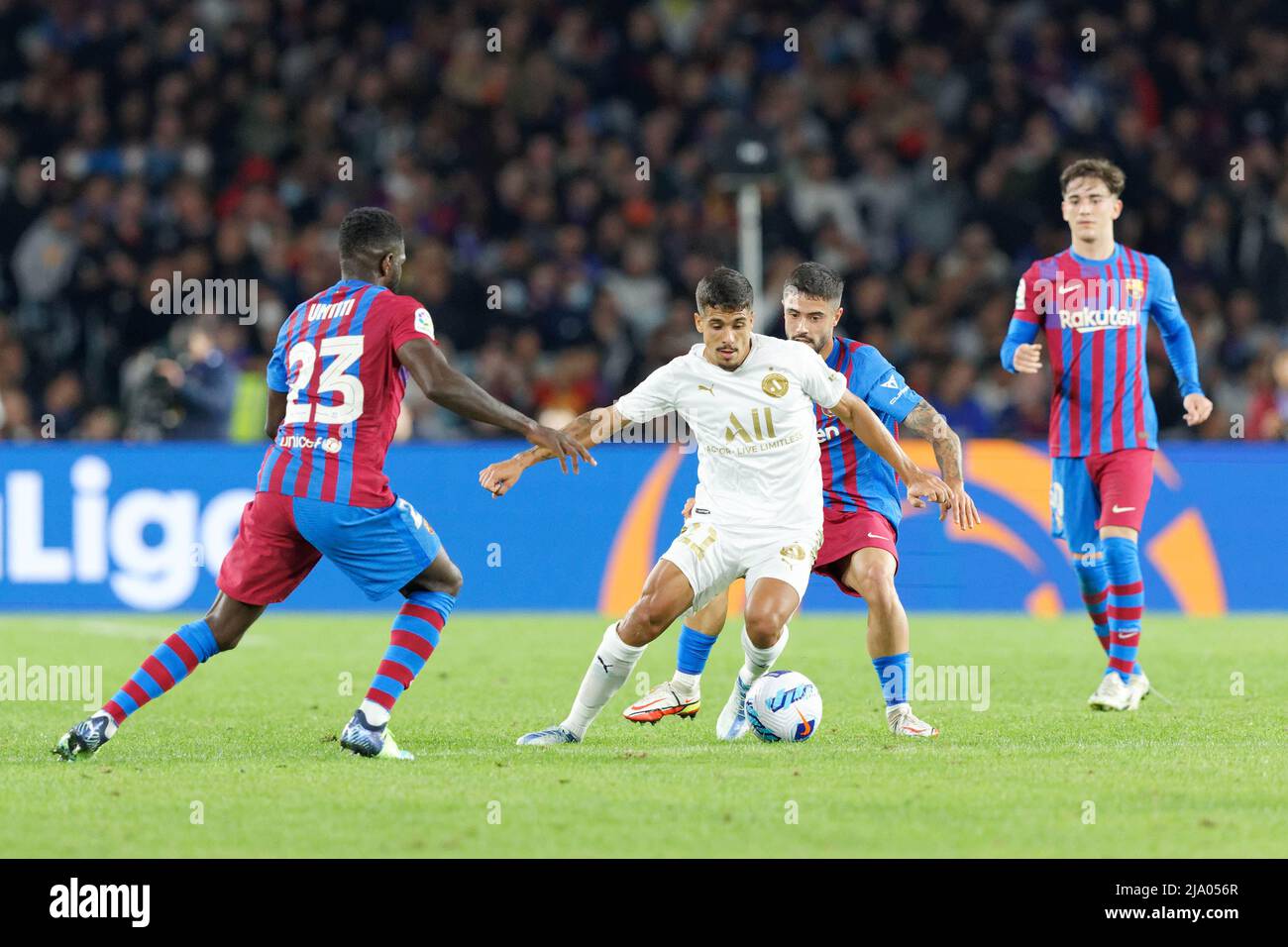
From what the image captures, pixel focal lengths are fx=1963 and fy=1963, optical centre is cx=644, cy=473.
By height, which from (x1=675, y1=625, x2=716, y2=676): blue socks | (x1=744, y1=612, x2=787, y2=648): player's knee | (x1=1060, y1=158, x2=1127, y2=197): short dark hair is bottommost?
(x1=675, y1=625, x2=716, y2=676): blue socks

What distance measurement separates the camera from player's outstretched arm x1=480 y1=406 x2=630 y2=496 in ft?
23.5

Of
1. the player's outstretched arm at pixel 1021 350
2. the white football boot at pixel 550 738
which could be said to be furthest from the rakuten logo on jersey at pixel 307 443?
the player's outstretched arm at pixel 1021 350

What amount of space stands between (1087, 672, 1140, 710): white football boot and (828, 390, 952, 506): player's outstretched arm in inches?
73.3

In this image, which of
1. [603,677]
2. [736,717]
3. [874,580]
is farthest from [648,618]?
[874,580]

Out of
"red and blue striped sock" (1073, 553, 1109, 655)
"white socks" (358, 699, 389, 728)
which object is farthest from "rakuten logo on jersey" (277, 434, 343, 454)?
"red and blue striped sock" (1073, 553, 1109, 655)

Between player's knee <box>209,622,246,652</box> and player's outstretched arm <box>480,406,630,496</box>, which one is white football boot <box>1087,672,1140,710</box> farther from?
player's knee <box>209,622,246,652</box>

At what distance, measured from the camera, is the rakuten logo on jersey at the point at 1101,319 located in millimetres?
9297

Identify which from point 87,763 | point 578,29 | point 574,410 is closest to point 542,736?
point 87,763

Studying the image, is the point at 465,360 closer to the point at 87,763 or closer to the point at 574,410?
the point at 574,410

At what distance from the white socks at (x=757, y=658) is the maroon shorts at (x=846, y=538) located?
382 millimetres

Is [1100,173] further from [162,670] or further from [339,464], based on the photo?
[162,670]

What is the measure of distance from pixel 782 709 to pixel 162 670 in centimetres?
235

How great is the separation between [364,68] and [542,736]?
1342 centimetres

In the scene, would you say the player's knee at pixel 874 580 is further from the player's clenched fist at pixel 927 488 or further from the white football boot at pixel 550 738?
the white football boot at pixel 550 738
